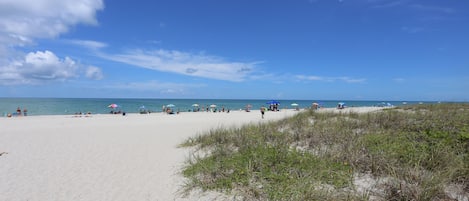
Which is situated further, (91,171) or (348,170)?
(91,171)

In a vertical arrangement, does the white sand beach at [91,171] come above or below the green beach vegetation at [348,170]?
below

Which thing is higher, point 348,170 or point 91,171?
point 348,170

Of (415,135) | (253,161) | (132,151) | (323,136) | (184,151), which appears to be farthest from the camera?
(132,151)

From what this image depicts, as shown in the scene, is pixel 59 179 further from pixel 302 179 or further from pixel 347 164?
pixel 347 164

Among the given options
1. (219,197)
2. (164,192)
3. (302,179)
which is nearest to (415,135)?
(302,179)

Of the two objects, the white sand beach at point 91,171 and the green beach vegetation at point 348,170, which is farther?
the white sand beach at point 91,171

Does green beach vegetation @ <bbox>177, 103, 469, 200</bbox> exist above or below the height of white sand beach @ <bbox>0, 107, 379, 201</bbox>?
above

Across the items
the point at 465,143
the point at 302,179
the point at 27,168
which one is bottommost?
the point at 27,168

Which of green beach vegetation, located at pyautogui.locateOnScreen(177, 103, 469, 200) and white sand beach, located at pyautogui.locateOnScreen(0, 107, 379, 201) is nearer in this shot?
green beach vegetation, located at pyautogui.locateOnScreen(177, 103, 469, 200)

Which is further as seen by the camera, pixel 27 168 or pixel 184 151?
pixel 184 151

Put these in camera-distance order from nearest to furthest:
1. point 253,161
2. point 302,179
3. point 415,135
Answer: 1. point 302,179
2. point 253,161
3. point 415,135

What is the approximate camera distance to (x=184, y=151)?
25.3ft

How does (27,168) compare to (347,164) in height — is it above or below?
below

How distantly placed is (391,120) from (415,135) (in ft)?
8.92
